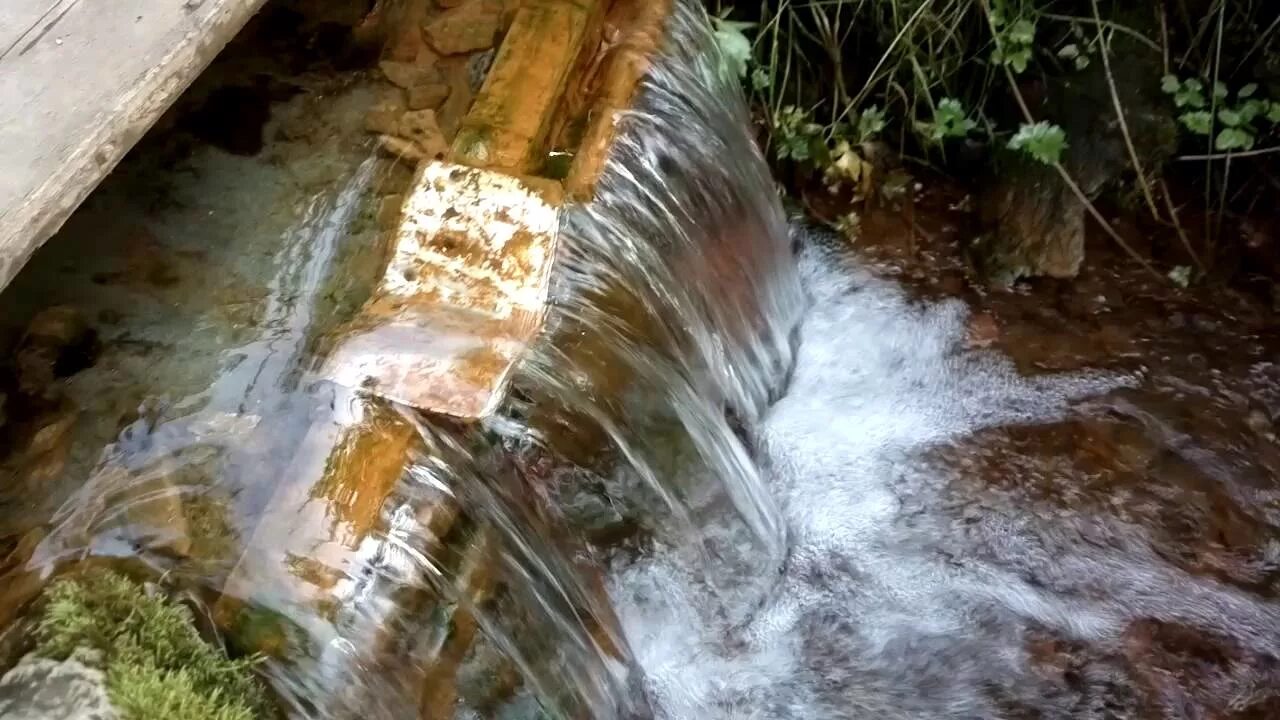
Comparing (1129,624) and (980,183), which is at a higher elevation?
(980,183)

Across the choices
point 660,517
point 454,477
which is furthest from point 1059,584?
point 454,477

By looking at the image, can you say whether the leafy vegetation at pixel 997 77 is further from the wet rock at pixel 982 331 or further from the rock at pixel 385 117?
the rock at pixel 385 117

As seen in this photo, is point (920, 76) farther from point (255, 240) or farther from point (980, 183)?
point (255, 240)

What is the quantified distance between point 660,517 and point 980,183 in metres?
1.42

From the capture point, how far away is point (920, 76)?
8.10 ft

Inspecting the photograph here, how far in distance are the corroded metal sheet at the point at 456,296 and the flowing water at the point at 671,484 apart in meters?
0.05

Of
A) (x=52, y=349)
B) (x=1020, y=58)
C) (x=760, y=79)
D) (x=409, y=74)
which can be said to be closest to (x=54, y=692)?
(x=52, y=349)

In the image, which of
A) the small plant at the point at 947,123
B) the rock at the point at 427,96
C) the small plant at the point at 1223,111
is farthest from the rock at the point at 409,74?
the small plant at the point at 1223,111

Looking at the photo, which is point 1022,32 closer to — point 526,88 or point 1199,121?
point 1199,121

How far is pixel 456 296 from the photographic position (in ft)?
5.54

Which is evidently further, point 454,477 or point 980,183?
point 980,183

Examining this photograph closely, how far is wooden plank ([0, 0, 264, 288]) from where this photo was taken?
4.22 ft

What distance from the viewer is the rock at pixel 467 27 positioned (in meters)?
2.12

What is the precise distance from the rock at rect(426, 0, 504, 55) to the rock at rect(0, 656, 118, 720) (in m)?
1.42
